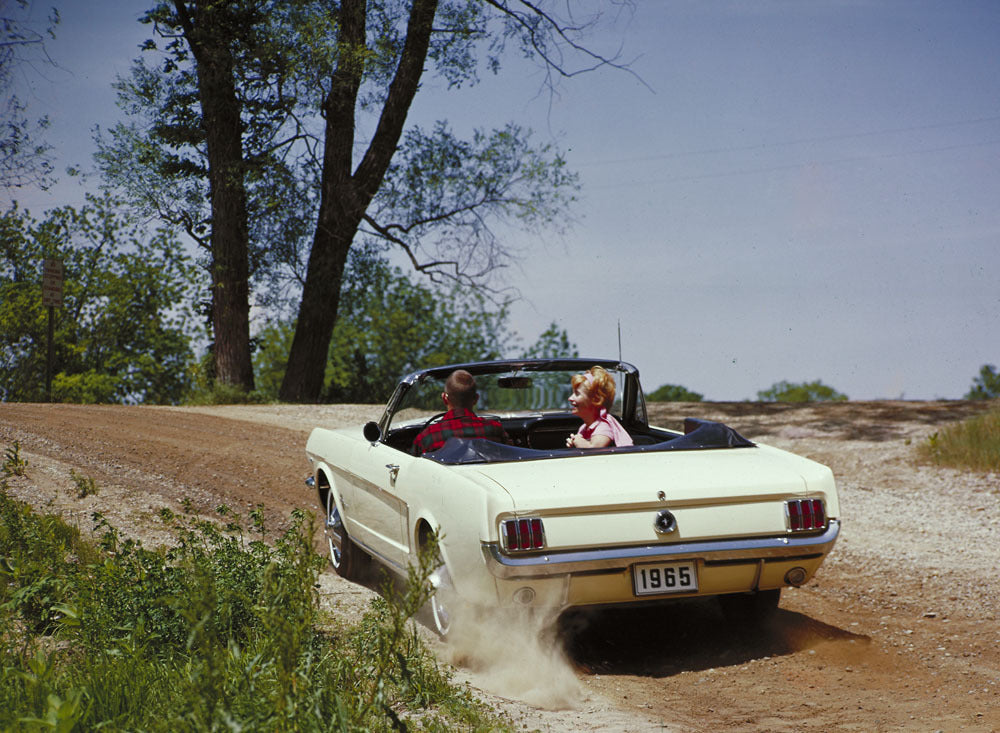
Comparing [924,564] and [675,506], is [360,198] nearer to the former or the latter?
[924,564]

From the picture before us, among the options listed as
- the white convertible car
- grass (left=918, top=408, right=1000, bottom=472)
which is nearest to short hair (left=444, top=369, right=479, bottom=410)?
the white convertible car

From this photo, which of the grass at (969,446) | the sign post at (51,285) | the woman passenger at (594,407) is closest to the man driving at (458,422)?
the woman passenger at (594,407)

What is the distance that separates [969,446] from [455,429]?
9.70 m

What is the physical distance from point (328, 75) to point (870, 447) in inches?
526

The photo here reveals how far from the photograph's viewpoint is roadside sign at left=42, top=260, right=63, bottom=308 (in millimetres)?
22562

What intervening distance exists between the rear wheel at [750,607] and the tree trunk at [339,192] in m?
17.6

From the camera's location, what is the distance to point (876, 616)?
22.4 ft

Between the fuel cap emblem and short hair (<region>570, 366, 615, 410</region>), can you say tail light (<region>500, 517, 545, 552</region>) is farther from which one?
short hair (<region>570, 366, 615, 410</region>)

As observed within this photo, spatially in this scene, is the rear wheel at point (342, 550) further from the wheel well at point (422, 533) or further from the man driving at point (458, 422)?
the wheel well at point (422, 533)

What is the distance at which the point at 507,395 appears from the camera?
22.6ft

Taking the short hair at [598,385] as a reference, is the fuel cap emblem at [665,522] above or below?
below

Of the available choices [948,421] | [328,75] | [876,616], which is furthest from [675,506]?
[328,75]

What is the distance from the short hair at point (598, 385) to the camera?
6.20m

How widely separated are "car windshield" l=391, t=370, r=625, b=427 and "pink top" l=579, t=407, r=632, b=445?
487mm
